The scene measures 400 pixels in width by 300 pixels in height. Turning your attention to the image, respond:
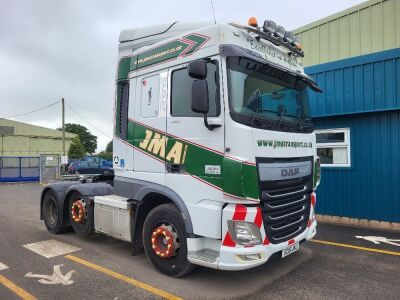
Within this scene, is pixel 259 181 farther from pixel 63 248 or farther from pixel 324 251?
pixel 63 248

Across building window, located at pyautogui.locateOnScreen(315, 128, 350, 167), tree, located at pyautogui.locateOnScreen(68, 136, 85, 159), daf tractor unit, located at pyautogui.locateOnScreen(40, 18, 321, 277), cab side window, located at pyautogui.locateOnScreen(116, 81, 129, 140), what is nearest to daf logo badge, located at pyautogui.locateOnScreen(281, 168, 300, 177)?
daf tractor unit, located at pyautogui.locateOnScreen(40, 18, 321, 277)

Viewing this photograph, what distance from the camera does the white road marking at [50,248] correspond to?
19.6 feet

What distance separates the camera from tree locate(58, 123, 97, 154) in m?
93.1

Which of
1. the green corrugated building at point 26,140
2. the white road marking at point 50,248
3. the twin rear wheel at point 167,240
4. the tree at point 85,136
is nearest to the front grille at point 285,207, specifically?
the twin rear wheel at point 167,240

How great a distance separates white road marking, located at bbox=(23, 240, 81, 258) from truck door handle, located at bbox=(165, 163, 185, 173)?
→ 9.17 feet

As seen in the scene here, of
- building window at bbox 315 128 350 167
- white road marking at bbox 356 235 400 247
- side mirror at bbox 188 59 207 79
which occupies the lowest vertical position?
white road marking at bbox 356 235 400 247

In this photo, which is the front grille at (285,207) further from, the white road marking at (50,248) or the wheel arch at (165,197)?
the white road marking at (50,248)

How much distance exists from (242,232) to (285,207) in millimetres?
856

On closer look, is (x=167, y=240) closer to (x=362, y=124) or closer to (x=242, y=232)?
(x=242, y=232)

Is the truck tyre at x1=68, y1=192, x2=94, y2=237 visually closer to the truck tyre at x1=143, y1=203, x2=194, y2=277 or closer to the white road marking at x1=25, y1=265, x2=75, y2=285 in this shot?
the white road marking at x1=25, y1=265, x2=75, y2=285

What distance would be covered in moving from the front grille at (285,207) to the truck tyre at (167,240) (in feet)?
3.72

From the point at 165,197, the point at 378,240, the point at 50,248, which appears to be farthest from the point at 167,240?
the point at 378,240

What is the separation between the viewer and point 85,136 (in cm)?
9425

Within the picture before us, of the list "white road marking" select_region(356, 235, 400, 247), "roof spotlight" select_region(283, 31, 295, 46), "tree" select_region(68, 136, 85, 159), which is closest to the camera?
"roof spotlight" select_region(283, 31, 295, 46)
